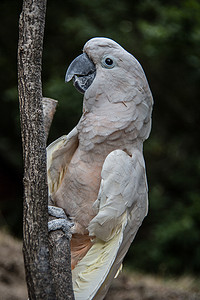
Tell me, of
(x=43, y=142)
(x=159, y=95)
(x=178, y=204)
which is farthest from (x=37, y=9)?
(x=159, y=95)

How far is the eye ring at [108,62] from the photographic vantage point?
1.87 metres

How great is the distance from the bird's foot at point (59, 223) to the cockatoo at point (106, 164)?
3.4 inches

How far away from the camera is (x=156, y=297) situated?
3.51m

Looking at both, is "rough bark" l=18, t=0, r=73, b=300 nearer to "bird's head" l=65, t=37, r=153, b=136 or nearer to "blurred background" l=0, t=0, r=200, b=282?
"bird's head" l=65, t=37, r=153, b=136

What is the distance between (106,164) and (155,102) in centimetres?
384

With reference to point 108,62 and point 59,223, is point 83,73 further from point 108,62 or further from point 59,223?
Result: point 59,223

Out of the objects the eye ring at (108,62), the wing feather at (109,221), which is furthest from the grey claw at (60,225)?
the eye ring at (108,62)

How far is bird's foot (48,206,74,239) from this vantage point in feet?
5.61

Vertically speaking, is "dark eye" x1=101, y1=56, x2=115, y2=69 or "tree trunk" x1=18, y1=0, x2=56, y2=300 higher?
"dark eye" x1=101, y1=56, x2=115, y2=69

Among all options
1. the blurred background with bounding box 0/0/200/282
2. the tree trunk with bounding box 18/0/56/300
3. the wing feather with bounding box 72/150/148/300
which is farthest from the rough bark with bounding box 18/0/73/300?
the blurred background with bounding box 0/0/200/282

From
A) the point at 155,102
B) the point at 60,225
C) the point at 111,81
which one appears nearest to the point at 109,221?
the point at 60,225

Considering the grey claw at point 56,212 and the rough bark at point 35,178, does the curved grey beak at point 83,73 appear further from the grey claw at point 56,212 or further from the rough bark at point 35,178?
the grey claw at point 56,212

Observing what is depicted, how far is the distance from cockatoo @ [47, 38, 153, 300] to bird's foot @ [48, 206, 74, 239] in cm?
9

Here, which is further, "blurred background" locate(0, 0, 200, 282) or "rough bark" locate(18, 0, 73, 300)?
"blurred background" locate(0, 0, 200, 282)
